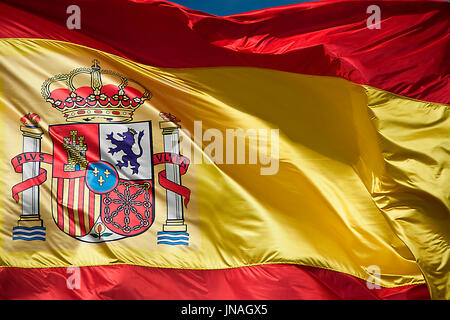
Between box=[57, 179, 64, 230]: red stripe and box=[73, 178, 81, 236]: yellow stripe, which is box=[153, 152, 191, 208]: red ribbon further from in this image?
box=[57, 179, 64, 230]: red stripe

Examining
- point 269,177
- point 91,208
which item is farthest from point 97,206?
point 269,177

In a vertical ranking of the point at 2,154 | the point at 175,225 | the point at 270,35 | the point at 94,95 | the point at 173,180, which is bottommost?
the point at 175,225

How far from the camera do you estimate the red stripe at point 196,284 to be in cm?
659

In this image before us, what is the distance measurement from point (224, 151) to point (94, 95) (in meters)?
1.73

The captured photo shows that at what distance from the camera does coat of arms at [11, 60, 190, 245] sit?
684 centimetres

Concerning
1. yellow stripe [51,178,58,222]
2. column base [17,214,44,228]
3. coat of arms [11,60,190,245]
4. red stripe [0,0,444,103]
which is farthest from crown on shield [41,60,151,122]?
column base [17,214,44,228]

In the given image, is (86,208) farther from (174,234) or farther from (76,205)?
(174,234)

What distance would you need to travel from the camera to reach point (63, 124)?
711 cm

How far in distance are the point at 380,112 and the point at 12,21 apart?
463 centimetres

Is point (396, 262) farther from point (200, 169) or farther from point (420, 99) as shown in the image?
point (200, 169)

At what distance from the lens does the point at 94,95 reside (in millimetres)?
7172

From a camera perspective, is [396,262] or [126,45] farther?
[126,45]

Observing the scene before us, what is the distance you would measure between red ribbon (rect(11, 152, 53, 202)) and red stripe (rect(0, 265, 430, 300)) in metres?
0.93

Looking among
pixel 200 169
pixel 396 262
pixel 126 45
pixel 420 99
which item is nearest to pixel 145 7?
pixel 126 45
